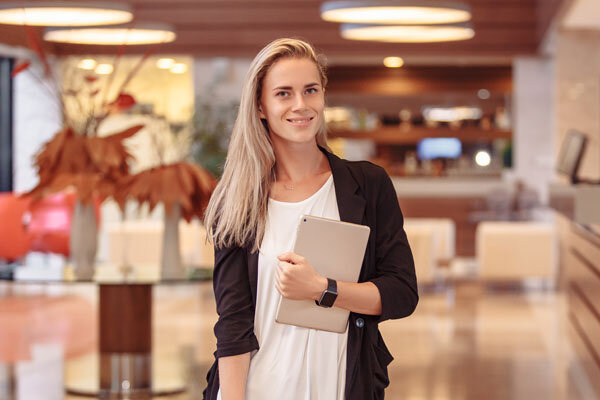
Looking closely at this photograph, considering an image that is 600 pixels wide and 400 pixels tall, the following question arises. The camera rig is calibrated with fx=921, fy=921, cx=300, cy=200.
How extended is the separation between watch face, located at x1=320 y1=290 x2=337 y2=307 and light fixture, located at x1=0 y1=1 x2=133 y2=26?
6722 millimetres

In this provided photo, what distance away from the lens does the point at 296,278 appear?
179 centimetres

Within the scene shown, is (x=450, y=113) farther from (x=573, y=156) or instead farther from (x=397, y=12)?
(x=573, y=156)

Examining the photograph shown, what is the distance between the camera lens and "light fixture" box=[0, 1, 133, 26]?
8.68 m

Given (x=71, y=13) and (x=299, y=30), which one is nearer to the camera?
(x=71, y=13)

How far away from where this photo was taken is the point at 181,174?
5195 millimetres

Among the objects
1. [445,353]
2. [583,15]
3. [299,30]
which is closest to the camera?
[445,353]

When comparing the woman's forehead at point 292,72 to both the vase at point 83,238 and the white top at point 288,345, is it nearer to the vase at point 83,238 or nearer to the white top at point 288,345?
the white top at point 288,345

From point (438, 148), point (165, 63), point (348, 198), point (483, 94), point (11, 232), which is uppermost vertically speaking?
point (165, 63)

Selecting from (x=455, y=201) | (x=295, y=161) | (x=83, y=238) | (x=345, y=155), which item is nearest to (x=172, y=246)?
(x=83, y=238)

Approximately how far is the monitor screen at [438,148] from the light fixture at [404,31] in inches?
168

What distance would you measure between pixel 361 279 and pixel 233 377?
13.2 inches

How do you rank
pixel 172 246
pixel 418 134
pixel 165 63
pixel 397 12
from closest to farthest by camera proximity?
pixel 172 246 → pixel 397 12 → pixel 165 63 → pixel 418 134

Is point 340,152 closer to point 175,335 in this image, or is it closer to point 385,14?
point 385,14

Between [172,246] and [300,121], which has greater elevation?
[300,121]
